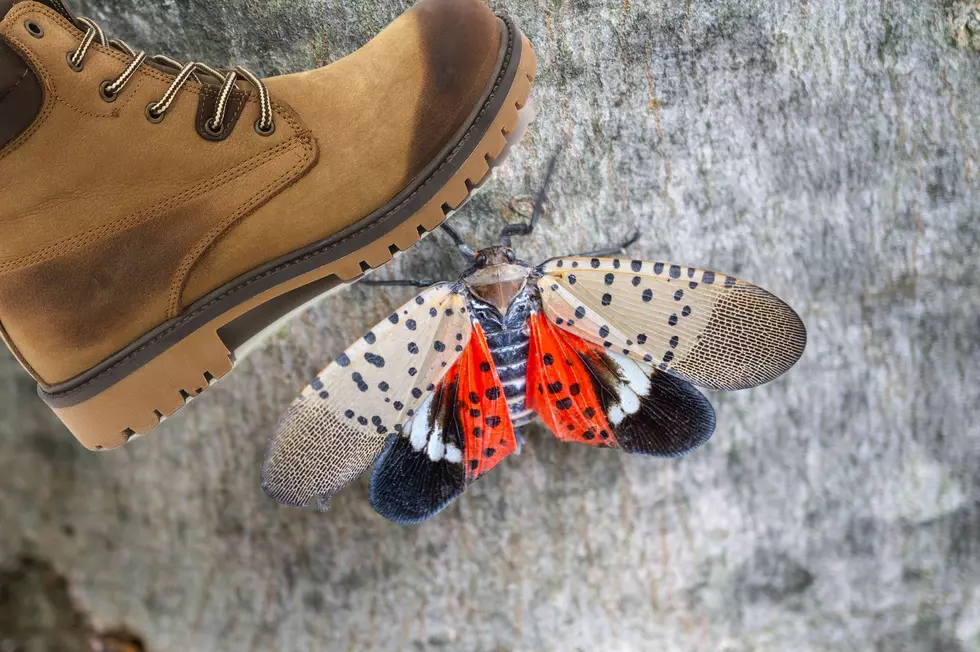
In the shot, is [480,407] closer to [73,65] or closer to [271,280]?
[271,280]

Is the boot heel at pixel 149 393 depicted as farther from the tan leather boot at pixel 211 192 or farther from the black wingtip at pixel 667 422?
the black wingtip at pixel 667 422

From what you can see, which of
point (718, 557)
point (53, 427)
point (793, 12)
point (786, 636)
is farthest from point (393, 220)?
point (53, 427)

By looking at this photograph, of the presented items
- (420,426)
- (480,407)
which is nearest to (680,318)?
(480,407)

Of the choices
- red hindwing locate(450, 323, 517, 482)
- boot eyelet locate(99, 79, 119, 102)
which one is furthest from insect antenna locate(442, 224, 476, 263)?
boot eyelet locate(99, 79, 119, 102)

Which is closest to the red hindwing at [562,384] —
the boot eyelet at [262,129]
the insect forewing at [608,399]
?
the insect forewing at [608,399]

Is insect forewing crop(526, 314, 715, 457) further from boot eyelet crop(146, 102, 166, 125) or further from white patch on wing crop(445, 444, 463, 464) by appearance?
boot eyelet crop(146, 102, 166, 125)

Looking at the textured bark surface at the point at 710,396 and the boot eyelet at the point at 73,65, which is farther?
the textured bark surface at the point at 710,396

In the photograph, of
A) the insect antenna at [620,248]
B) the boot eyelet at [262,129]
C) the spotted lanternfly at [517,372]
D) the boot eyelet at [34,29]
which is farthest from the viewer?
the insect antenna at [620,248]

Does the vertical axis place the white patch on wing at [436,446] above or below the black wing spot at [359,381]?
below
